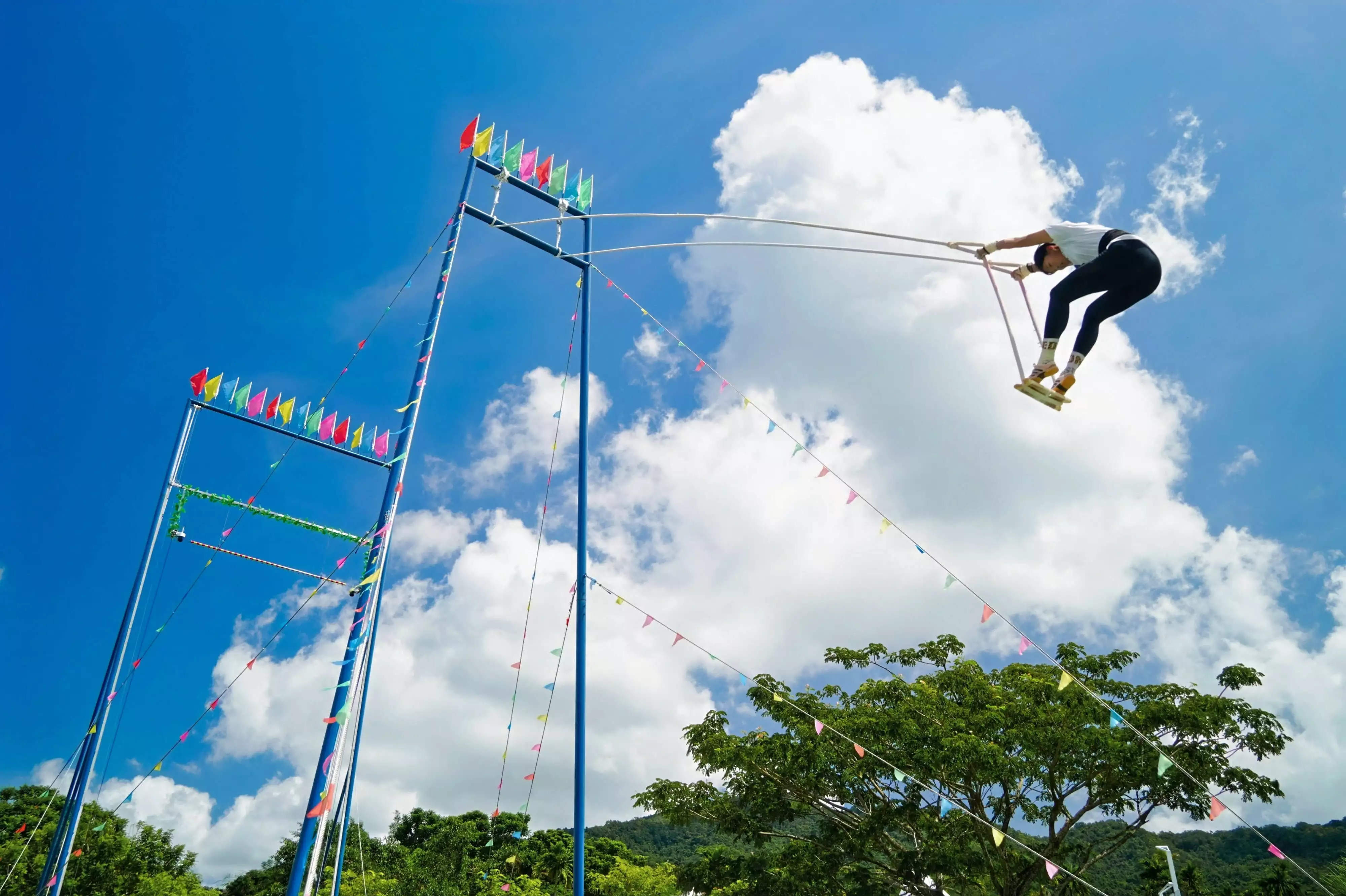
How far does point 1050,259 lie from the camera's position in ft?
13.9

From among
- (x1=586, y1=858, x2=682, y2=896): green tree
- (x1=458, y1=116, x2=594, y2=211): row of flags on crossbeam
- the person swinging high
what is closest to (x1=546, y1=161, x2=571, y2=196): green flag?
(x1=458, y1=116, x2=594, y2=211): row of flags on crossbeam

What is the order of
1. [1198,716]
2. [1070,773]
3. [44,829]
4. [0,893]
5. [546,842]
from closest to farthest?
[1198,716] → [1070,773] → [0,893] → [44,829] → [546,842]

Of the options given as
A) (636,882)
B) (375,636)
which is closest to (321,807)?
(375,636)

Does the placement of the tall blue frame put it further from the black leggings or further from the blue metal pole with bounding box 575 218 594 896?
the black leggings

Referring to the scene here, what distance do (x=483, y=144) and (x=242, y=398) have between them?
607cm

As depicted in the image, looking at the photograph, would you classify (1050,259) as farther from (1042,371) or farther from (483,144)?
(483,144)

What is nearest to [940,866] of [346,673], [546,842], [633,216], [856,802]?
[856,802]

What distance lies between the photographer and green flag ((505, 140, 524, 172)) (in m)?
7.94

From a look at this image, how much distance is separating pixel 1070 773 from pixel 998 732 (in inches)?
49.2

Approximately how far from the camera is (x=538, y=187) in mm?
8305

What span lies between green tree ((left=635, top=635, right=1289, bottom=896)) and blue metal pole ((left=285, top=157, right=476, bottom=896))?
18.7 ft

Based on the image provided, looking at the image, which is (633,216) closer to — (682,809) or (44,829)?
(682,809)

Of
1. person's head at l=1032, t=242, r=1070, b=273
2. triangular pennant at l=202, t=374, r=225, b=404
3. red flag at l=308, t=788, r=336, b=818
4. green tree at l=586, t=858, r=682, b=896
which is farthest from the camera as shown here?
green tree at l=586, t=858, r=682, b=896

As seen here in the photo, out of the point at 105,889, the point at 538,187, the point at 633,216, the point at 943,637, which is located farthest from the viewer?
the point at 105,889
